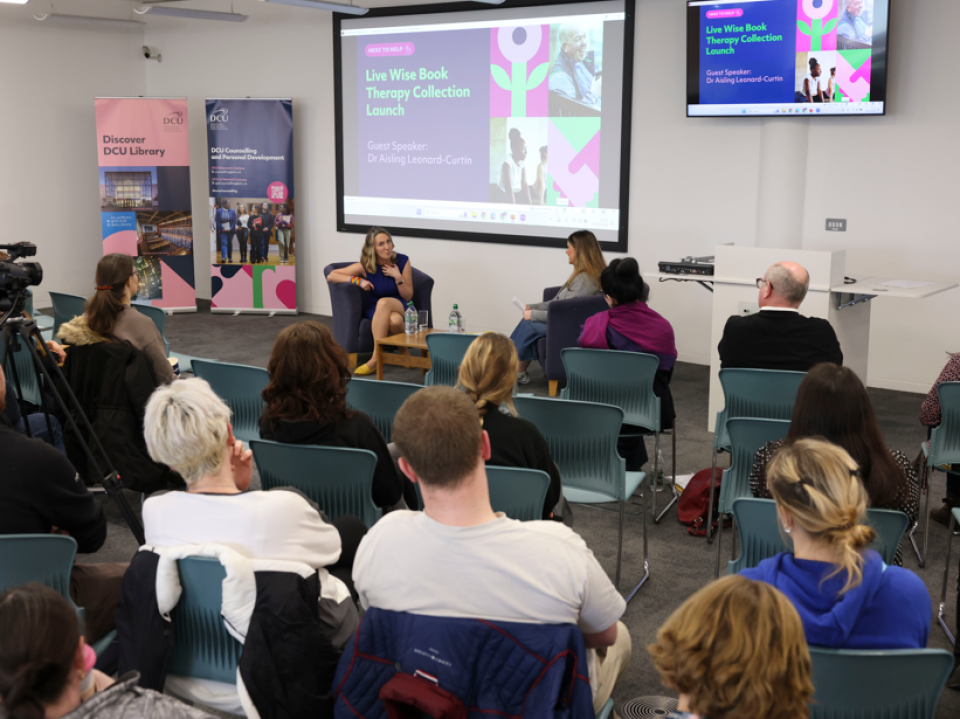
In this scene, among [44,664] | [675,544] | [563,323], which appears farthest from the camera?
[563,323]

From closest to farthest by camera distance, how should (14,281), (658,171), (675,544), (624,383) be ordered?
(14,281), (675,544), (624,383), (658,171)

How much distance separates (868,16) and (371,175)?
189 inches

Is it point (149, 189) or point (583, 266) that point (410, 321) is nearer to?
point (583, 266)

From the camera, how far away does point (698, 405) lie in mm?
6430

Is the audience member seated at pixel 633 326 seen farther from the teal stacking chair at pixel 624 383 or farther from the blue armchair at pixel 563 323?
the blue armchair at pixel 563 323

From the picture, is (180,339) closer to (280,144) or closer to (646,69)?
(280,144)

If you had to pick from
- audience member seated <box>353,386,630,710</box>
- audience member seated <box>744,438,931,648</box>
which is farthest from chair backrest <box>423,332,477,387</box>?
audience member seated <box>744,438,931,648</box>

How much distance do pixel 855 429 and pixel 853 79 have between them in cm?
458

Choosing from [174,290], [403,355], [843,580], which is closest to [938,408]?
[843,580]

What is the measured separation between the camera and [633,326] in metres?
4.54

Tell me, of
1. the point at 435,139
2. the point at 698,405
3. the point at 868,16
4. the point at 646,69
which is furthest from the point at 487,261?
the point at 868,16

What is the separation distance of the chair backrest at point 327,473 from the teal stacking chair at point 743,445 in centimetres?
131

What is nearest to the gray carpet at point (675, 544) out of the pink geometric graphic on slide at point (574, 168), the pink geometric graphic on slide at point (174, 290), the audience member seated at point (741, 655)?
the audience member seated at point (741, 655)

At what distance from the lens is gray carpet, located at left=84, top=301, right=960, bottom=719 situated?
10.3ft
